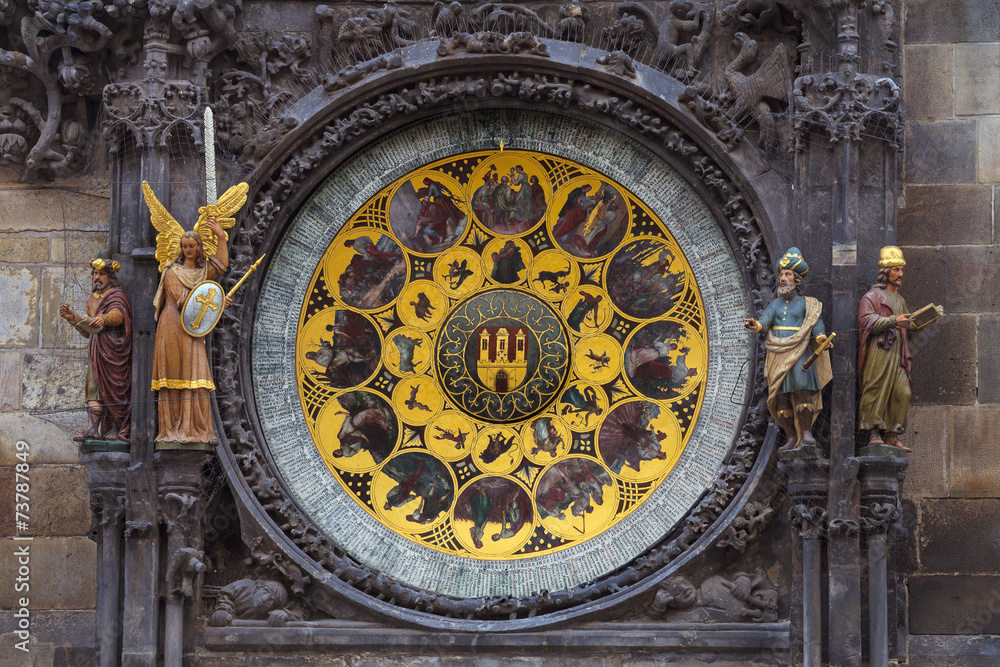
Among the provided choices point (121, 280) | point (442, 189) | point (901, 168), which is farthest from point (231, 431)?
point (901, 168)

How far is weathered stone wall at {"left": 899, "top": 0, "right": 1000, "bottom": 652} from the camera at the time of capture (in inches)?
420

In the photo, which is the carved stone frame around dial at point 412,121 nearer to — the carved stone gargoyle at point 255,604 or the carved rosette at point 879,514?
the carved stone gargoyle at point 255,604

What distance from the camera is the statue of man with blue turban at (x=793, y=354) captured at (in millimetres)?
10008

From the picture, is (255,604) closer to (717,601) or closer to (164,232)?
(164,232)

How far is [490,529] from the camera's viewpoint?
10789mm

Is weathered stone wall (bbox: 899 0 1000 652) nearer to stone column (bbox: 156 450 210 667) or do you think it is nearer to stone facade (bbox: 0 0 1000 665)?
stone facade (bbox: 0 0 1000 665)

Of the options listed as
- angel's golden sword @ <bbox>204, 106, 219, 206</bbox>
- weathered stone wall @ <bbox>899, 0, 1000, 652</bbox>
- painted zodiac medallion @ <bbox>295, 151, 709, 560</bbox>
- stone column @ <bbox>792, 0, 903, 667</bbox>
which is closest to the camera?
stone column @ <bbox>792, 0, 903, 667</bbox>

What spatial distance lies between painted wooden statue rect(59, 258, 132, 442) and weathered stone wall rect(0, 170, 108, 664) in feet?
1.85

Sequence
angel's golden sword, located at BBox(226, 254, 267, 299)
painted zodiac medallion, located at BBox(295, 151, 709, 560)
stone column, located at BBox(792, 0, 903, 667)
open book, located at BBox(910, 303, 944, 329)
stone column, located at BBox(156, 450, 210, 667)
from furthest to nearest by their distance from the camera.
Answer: painted zodiac medallion, located at BBox(295, 151, 709, 560) < angel's golden sword, located at BBox(226, 254, 267, 299) < stone column, located at BBox(156, 450, 210, 667) < stone column, located at BBox(792, 0, 903, 667) < open book, located at BBox(910, 303, 944, 329)

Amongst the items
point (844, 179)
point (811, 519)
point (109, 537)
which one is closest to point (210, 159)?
point (109, 537)

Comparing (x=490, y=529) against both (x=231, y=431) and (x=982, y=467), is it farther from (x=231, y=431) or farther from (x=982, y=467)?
(x=982, y=467)

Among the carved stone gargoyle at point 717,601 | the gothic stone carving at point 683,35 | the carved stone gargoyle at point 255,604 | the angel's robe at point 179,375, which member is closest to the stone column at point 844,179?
the carved stone gargoyle at point 717,601

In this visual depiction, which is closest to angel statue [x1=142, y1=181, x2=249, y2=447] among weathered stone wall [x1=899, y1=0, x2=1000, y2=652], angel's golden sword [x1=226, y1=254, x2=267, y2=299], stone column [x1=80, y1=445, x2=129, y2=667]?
angel's golden sword [x1=226, y1=254, x2=267, y2=299]

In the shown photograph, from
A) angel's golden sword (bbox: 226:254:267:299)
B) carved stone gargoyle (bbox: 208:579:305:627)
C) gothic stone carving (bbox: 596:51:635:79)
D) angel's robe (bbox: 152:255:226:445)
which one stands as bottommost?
carved stone gargoyle (bbox: 208:579:305:627)
